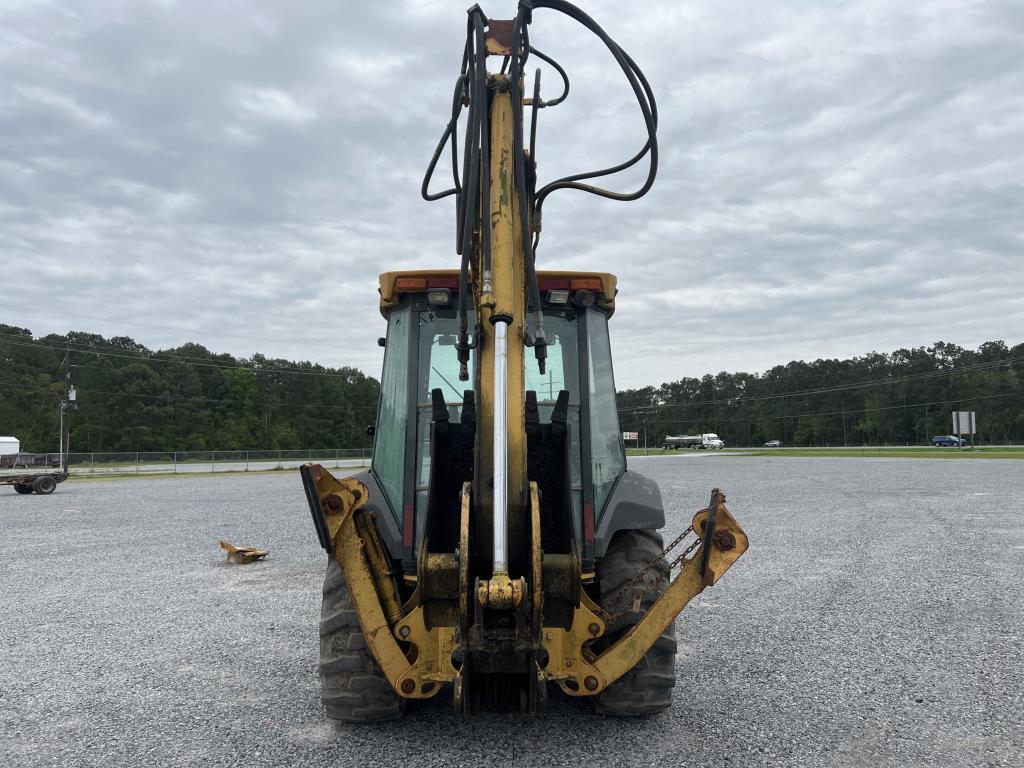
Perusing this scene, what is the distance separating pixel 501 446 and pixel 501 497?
0.70ft

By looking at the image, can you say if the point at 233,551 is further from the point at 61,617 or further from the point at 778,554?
the point at 778,554

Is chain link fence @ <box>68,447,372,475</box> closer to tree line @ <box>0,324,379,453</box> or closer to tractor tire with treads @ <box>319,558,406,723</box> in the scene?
tree line @ <box>0,324,379,453</box>

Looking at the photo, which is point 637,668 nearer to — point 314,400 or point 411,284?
point 411,284

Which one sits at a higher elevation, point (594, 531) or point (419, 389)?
point (419, 389)

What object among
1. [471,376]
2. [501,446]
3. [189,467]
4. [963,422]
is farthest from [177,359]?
[501,446]

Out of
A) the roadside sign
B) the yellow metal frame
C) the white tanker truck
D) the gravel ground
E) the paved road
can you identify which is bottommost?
the white tanker truck

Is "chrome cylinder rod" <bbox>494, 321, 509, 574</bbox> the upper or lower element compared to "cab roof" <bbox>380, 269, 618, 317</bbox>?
lower

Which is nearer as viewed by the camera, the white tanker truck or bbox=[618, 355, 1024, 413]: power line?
the white tanker truck

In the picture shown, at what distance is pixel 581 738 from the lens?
3570mm

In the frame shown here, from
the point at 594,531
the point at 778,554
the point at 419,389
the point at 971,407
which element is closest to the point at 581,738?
the point at 594,531

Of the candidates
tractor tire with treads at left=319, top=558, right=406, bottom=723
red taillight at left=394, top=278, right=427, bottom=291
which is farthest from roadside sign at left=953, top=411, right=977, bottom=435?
tractor tire with treads at left=319, top=558, right=406, bottom=723

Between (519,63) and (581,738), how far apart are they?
3301 mm

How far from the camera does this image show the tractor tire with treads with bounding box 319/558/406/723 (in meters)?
3.60

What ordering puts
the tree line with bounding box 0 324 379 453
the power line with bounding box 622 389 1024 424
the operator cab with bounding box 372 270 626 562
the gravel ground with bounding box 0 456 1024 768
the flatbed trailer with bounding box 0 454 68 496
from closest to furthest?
the gravel ground with bounding box 0 456 1024 768 < the operator cab with bounding box 372 270 626 562 < the flatbed trailer with bounding box 0 454 68 496 < the tree line with bounding box 0 324 379 453 < the power line with bounding box 622 389 1024 424
